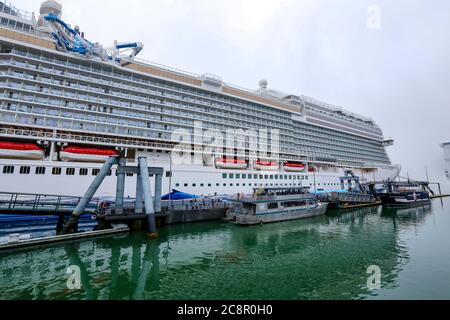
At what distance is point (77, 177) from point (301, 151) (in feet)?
130

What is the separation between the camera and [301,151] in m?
45.0

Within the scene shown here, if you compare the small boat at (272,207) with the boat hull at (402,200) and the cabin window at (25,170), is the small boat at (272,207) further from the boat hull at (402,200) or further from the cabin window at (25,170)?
the boat hull at (402,200)

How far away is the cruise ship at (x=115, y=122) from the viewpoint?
2205cm

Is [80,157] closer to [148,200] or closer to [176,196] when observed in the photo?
[148,200]

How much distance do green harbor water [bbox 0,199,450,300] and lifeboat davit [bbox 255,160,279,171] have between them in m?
17.7

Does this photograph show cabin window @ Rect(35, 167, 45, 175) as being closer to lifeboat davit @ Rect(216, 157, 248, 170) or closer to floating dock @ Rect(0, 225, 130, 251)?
floating dock @ Rect(0, 225, 130, 251)

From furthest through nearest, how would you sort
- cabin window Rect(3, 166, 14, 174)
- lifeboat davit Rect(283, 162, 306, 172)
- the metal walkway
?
lifeboat davit Rect(283, 162, 306, 172) < cabin window Rect(3, 166, 14, 174) < the metal walkway


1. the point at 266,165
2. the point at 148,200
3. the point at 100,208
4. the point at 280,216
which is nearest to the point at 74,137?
the point at 100,208

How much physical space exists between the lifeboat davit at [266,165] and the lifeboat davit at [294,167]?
2800mm

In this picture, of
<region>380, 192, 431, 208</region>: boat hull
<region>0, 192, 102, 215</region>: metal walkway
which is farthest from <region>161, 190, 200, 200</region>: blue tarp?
<region>380, 192, 431, 208</region>: boat hull

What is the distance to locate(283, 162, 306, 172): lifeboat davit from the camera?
40594mm
